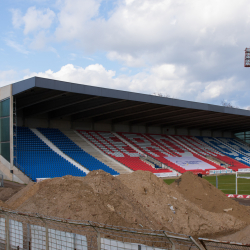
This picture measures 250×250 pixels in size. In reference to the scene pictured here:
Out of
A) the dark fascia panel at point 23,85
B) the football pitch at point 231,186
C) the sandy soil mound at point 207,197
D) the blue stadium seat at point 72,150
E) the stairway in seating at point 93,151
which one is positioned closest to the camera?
the sandy soil mound at point 207,197

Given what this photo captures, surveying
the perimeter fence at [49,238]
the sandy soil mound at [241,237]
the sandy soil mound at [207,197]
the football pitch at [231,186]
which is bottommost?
the football pitch at [231,186]

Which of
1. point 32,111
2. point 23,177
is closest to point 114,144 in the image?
point 32,111

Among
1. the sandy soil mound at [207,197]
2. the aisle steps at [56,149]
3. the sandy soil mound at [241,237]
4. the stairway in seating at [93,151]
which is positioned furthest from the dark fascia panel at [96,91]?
the sandy soil mound at [241,237]

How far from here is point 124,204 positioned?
836 cm

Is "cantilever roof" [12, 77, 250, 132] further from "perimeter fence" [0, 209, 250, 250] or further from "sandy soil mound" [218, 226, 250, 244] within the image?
"sandy soil mound" [218, 226, 250, 244]

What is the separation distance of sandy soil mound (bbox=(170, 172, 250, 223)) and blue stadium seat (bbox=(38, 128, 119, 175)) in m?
15.8

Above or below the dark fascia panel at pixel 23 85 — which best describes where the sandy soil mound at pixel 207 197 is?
below

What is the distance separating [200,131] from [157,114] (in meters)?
23.5

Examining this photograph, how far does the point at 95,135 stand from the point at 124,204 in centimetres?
3034

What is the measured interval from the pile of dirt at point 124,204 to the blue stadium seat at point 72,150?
56.6 feet

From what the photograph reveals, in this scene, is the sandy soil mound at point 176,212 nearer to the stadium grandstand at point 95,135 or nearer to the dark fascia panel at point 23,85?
the dark fascia panel at point 23,85

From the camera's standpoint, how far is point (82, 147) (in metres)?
33.3

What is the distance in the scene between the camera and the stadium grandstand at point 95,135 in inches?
910

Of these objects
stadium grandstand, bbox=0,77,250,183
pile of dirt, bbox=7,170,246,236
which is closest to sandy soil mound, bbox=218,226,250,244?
pile of dirt, bbox=7,170,246,236
